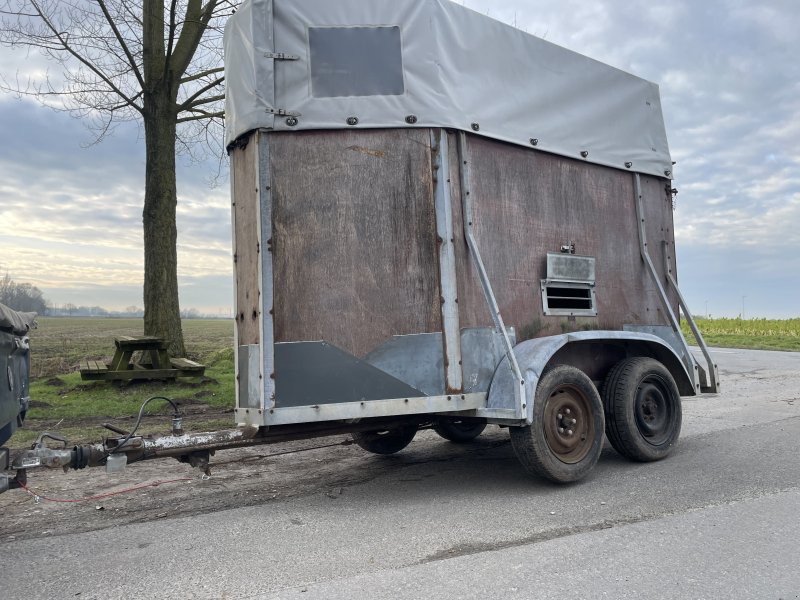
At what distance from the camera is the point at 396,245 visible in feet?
15.6

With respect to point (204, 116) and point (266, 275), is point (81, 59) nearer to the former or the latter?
point (204, 116)

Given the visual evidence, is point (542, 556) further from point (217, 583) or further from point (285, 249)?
point (285, 249)

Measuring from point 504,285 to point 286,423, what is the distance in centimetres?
207

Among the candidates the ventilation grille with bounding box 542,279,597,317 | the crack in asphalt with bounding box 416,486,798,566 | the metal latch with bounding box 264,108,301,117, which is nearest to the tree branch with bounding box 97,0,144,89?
the metal latch with bounding box 264,108,301,117

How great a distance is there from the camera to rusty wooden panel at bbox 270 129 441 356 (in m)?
4.56

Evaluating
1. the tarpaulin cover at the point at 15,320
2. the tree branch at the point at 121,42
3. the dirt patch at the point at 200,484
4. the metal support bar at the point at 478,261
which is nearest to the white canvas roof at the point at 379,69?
the metal support bar at the point at 478,261

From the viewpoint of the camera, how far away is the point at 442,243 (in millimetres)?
4832

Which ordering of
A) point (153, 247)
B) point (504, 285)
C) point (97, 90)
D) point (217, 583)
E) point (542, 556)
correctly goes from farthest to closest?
point (97, 90)
point (153, 247)
point (504, 285)
point (542, 556)
point (217, 583)

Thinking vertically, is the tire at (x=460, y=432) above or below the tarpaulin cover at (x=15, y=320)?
below

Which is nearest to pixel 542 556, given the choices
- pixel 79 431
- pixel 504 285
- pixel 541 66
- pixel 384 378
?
pixel 384 378

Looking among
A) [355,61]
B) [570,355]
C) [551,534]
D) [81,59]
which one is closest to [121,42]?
[81,59]

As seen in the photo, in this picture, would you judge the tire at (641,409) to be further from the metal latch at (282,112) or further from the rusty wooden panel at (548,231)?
the metal latch at (282,112)

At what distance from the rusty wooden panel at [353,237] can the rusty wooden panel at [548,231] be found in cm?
40

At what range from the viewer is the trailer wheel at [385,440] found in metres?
6.03
